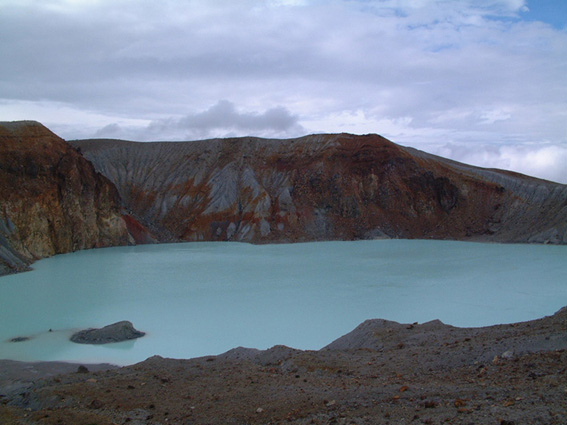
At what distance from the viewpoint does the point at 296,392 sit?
650 cm

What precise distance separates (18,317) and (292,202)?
33.3 meters

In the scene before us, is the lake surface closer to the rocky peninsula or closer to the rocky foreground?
the rocky peninsula

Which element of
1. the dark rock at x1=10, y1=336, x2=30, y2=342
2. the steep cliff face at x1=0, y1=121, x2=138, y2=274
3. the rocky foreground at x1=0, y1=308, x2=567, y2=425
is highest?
the steep cliff face at x1=0, y1=121, x2=138, y2=274

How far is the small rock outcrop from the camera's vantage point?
40.5 ft

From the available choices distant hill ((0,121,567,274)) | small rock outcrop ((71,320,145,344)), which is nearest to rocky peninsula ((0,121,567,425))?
distant hill ((0,121,567,274))

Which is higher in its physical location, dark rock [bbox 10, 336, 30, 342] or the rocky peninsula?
the rocky peninsula

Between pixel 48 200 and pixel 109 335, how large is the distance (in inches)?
928

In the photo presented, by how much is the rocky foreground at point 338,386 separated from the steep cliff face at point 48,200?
2098cm

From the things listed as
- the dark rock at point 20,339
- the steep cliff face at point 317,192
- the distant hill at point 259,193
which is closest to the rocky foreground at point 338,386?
the dark rock at point 20,339

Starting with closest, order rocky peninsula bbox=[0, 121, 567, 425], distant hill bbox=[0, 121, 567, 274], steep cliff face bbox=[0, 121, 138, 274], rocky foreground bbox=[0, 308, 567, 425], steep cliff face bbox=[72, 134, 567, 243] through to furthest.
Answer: rocky foreground bbox=[0, 308, 567, 425] → rocky peninsula bbox=[0, 121, 567, 425] → steep cliff face bbox=[0, 121, 138, 274] → distant hill bbox=[0, 121, 567, 274] → steep cliff face bbox=[72, 134, 567, 243]

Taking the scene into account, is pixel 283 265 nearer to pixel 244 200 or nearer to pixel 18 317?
pixel 18 317

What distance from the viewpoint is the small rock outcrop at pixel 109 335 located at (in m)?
12.4

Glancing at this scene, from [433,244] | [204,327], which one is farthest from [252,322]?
[433,244]

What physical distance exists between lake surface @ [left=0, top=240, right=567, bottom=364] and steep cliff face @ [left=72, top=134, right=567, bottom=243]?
12905 mm
